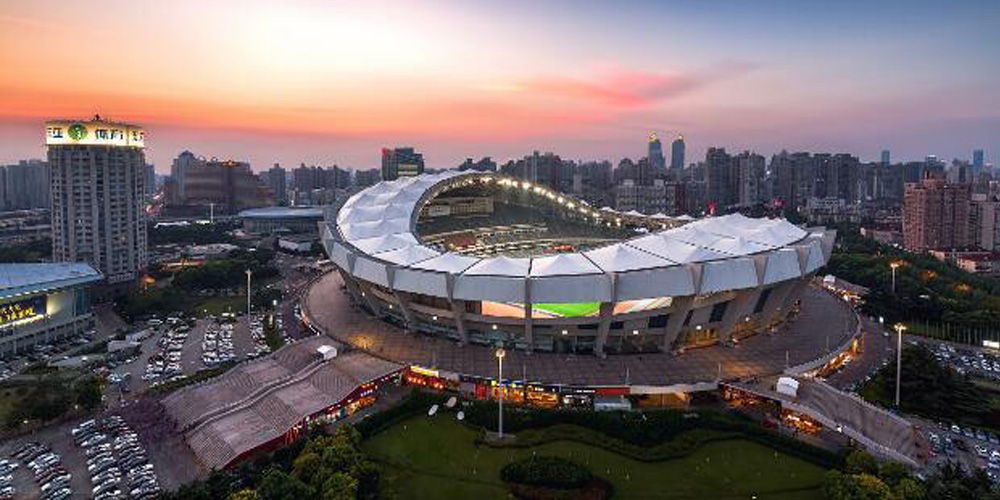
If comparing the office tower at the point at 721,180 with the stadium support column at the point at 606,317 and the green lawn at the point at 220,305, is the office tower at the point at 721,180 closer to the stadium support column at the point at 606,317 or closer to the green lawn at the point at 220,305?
the green lawn at the point at 220,305

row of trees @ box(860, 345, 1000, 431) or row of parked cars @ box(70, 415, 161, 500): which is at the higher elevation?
row of trees @ box(860, 345, 1000, 431)

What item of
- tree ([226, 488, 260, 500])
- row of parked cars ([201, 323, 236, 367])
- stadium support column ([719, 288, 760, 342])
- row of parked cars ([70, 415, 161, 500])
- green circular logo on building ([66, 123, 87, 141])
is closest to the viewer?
tree ([226, 488, 260, 500])

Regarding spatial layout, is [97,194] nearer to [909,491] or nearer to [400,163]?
[909,491]

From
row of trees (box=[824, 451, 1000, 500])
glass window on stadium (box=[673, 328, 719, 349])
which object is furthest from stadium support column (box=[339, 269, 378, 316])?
row of trees (box=[824, 451, 1000, 500])

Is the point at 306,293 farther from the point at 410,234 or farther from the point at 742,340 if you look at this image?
the point at 742,340

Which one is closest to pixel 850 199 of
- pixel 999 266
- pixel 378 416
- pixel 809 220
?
pixel 809 220

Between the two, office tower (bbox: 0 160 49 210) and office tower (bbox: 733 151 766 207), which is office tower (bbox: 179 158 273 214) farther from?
office tower (bbox: 733 151 766 207)
